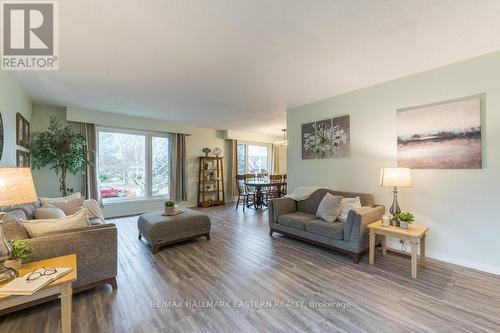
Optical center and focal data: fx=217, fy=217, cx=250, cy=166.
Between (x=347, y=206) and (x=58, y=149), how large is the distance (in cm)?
514

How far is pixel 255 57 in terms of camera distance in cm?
250

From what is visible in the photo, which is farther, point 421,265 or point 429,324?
point 421,265

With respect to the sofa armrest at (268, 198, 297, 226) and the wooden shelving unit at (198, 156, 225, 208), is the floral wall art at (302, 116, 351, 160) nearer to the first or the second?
the sofa armrest at (268, 198, 297, 226)

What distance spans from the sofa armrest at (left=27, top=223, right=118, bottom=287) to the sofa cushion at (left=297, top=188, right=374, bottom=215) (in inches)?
113

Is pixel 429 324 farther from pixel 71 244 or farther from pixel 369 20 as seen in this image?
pixel 71 244

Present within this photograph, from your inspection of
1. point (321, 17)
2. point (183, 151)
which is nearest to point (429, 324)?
point (321, 17)

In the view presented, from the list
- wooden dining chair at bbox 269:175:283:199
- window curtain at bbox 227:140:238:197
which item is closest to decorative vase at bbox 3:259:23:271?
wooden dining chair at bbox 269:175:283:199

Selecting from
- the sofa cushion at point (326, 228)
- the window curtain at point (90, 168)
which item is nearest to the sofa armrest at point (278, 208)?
the sofa cushion at point (326, 228)

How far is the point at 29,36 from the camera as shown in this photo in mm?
2096

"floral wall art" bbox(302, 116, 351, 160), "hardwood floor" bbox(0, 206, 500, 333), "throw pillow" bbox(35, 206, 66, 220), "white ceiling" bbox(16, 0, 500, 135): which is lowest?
"hardwood floor" bbox(0, 206, 500, 333)

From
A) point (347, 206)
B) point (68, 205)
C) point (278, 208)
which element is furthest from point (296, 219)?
point (68, 205)

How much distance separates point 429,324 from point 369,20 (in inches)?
99.9

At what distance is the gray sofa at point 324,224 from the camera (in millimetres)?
2756

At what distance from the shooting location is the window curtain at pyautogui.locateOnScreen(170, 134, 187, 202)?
613 centimetres
